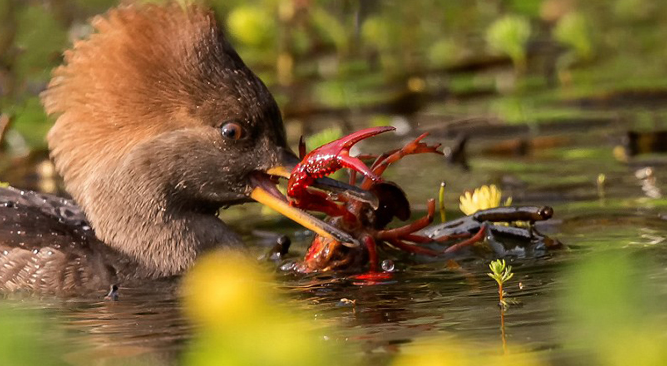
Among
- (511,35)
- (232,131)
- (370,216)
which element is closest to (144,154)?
(232,131)

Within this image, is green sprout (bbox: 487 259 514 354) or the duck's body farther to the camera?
the duck's body

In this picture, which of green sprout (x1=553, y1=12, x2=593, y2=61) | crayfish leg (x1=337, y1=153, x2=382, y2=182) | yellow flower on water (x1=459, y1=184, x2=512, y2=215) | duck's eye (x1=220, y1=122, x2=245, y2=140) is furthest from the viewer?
green sprout (x1=553, y1=12, x2=593, y2=61)

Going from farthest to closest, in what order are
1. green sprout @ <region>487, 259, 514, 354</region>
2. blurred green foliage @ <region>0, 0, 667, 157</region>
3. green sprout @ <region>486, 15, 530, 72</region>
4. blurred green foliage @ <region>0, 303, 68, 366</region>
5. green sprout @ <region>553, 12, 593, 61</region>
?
green sprout @ <region>553, 12, 593, 61</region>, blurred green foliage @ <region>0, 0, 667, 157</region>, green sprout @ <region>486, 15, 530, 72</region>, green sprout @ <region>487, 259, 514, 354</region>, blurred green foliage @ <region>0, 303, 68, 366</region>

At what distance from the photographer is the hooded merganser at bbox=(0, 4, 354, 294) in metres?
6.66

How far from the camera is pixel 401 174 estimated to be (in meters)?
9.70

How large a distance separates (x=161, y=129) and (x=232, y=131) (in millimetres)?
341

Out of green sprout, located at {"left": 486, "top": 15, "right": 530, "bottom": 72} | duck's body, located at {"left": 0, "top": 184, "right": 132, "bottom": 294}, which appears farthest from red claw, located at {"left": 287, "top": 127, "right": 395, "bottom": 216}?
green sprout, located at {"left": 486, "top": 15, "right": 530, "bottom": 72}

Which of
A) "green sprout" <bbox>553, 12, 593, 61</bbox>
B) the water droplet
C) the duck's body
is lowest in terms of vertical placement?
the water droplet

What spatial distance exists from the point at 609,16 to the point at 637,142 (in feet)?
20.6

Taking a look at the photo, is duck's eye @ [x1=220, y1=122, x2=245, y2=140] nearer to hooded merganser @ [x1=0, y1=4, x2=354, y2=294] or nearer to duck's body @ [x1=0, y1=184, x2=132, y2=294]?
hooded merganser @ [x1=0, y1=4, x2=354, y2=294]

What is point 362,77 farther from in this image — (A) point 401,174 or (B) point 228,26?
(A) point 401,174

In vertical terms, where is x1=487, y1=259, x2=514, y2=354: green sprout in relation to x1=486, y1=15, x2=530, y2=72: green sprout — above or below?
below

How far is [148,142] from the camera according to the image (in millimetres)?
6793

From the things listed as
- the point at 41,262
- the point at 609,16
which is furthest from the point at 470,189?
the point at 609,16
